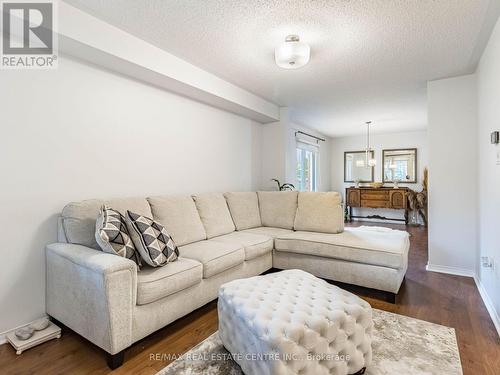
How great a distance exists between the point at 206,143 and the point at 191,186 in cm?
61

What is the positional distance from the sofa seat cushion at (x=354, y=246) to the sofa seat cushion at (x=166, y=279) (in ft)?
3.73

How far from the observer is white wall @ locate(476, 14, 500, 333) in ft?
6.76

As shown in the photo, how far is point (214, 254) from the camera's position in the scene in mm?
2283

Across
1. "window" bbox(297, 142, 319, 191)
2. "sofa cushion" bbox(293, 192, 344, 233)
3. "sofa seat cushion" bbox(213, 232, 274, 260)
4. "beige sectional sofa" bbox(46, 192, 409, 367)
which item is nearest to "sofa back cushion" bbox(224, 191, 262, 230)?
"beige sectional sofa" bbox(46, 192, 409, 367)

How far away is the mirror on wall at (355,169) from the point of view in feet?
23.6

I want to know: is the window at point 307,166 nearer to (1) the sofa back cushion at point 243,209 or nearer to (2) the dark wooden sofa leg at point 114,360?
(1) the sofa back cushion at point 243,209

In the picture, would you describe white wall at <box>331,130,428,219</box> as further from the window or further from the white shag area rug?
the white shag area rug

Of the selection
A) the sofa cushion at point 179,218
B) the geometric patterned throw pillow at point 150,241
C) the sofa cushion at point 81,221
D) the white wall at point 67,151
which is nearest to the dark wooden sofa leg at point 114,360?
the geometric patterned throw pillow at point 150,241

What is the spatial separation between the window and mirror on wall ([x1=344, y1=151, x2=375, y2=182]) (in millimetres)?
1062

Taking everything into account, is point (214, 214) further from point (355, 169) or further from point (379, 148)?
point (379, 148)

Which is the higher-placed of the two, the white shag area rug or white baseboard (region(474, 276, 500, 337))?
white baseboard (region(474, 276, 500, 337))

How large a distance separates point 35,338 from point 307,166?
5.62 meters

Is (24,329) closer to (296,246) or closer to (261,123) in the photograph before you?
(296,246)

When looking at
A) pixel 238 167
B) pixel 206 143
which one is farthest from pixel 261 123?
pixel 206 143
